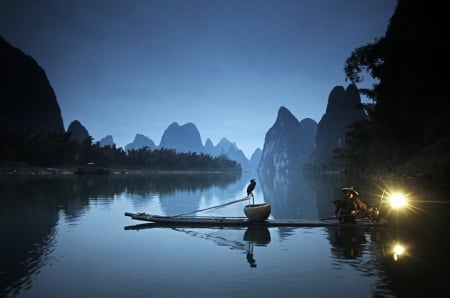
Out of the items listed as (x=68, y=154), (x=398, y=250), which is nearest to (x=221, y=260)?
(x=398, y=250)

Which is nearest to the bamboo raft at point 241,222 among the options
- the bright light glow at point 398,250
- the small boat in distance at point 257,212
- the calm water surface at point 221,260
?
the small boat in distance at point 257,212

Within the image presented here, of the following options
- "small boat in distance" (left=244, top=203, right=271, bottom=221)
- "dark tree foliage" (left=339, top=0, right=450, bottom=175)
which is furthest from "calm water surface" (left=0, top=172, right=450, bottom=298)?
"dark tree foliage" (left=339, top=0, right=450, bottom=175)

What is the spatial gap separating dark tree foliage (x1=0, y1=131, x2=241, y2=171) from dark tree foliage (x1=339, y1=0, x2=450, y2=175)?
82660mm

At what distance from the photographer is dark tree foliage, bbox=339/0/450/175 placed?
30.8 metres

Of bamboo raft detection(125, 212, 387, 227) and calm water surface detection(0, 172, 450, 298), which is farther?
bamboo raft detection(125, 212, 387, 227)

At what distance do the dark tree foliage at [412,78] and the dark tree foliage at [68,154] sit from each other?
8266 cm

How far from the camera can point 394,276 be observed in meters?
7.93

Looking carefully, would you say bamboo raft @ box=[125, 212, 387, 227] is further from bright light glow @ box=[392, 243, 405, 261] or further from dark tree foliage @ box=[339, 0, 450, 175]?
dark tree foliage @ box=[339, 0, 450, 175]

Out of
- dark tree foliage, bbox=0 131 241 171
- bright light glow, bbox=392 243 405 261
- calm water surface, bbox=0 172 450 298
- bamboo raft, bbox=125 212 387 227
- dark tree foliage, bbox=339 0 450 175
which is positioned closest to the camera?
calm water surface, bbox=0 172 450 298

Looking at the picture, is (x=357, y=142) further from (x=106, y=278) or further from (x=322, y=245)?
(x=106, y=278)

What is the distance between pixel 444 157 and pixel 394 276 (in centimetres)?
2208

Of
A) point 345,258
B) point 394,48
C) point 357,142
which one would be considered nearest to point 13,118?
point 357,142

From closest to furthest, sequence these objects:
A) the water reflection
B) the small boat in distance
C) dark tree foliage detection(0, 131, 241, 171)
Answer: the water reflection
the small boat in distance
dark tree foliage detection(0, 131, 241, 171)

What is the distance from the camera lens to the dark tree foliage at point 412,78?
30.8 m
